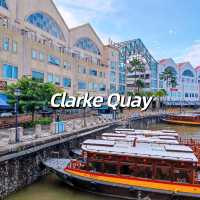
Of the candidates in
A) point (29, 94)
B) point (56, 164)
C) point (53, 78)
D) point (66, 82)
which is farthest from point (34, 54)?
point (56, 164)

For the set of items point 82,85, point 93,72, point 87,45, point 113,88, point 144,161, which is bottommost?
point 144,161

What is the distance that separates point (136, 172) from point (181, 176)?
267 cm

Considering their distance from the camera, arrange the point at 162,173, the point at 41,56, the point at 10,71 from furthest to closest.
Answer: the point at 41,56 < the point at 10,71 < the point at 162,173

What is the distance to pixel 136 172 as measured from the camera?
52.9 feet

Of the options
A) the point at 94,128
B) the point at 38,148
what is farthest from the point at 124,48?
the point at 38,148

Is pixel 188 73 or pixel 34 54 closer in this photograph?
pixel 34 54

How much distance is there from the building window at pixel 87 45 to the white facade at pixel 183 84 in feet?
126

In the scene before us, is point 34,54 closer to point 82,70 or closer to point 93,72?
point 82,70

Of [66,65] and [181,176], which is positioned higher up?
[66,65]

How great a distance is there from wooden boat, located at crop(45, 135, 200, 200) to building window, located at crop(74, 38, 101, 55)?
136 ft

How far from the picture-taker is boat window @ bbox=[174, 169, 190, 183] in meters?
15.5

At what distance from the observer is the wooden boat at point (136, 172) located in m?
15.0

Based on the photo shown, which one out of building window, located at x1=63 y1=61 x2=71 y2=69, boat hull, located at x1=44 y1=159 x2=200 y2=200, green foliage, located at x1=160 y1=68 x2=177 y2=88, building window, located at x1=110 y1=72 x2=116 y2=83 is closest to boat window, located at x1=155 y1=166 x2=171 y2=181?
boat hull, located at x1=44 y1=159 x2=200 y2=200

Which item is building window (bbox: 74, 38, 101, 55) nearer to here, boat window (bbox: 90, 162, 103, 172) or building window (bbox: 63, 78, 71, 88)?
building window (bbox: 63, 78, 71, 88)
